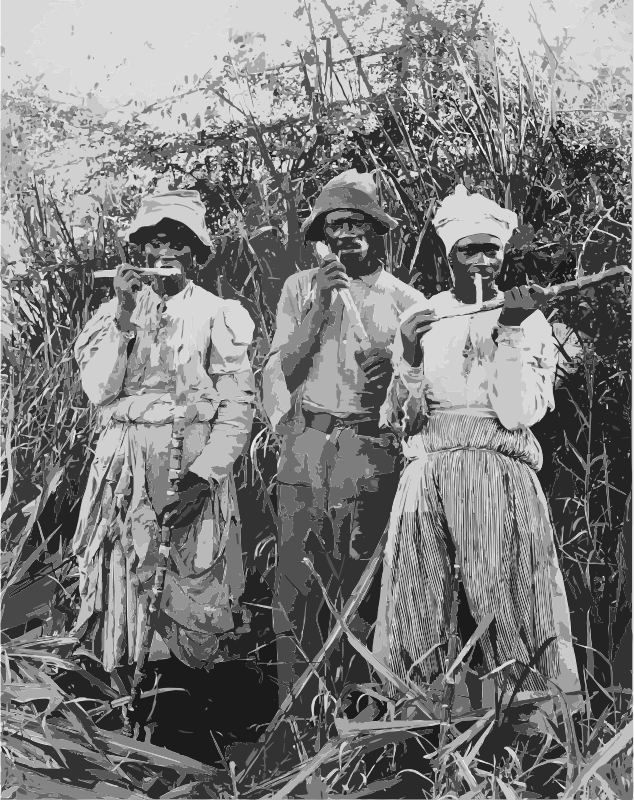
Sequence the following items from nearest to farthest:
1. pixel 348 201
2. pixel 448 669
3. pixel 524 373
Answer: pixel 448 669 < pixel 524 373 < pixel 348 201

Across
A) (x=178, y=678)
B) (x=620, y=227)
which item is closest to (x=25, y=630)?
(x=178, y=678)

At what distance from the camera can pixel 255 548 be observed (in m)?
3.17

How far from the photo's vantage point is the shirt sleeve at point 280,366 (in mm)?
3193

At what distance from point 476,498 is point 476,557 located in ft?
0.64

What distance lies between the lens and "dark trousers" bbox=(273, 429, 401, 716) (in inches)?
122

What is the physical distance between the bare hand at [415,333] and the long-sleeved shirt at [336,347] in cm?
4

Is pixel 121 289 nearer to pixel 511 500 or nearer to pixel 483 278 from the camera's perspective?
pixel 483 278

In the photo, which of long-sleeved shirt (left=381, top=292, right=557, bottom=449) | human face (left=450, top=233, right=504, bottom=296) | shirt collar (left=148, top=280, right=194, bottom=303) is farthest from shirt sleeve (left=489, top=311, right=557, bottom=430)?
shirt collar (left=148, top=280, right=194, bottom=303)

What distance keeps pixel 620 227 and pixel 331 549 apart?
152 cm

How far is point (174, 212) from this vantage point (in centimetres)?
329

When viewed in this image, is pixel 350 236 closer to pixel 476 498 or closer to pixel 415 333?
pixel 415 333

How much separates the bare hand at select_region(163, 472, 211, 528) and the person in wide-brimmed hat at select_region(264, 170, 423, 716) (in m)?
0.28

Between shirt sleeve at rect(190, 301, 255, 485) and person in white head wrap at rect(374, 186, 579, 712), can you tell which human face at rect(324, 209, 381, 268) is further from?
shirt sleeve at rect(190, 301, 255, 485)

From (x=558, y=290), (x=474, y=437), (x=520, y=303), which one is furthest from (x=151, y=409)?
(x=558, y=290)
